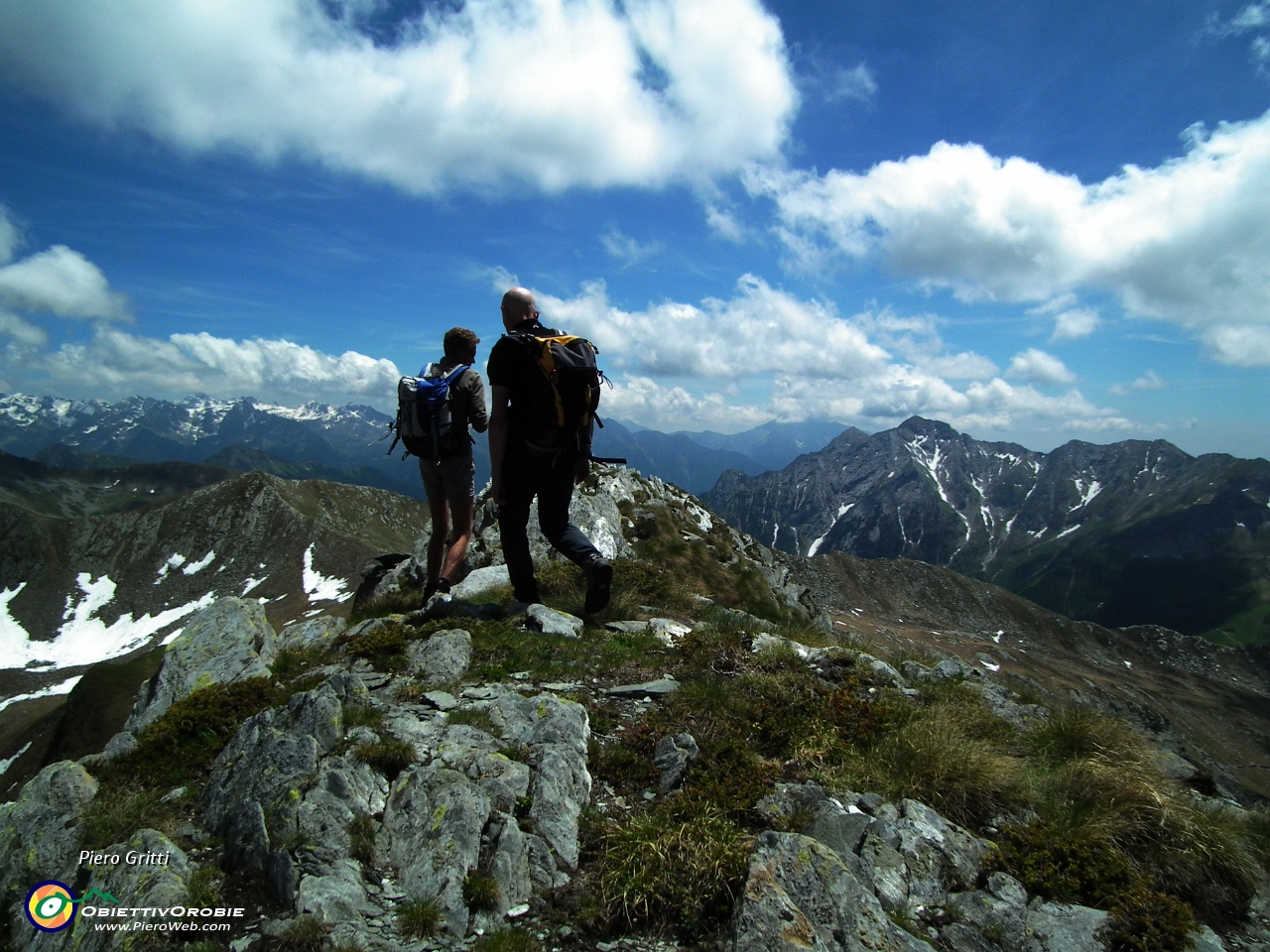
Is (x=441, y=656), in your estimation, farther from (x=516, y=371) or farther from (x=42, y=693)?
(x=42, y=693)

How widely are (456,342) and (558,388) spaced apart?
303cm

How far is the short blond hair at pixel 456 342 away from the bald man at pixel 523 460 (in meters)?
1.80

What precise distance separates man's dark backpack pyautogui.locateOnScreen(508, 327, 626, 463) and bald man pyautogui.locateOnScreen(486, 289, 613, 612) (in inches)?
3.3

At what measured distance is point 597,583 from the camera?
9.85 m

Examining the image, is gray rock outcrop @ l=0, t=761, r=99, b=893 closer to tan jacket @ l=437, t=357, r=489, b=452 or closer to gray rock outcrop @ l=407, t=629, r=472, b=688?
gray rock outcrop @ l=407, t=629, r=472, b=688

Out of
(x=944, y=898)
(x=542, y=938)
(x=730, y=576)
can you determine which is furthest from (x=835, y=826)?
(x=730, y=576)

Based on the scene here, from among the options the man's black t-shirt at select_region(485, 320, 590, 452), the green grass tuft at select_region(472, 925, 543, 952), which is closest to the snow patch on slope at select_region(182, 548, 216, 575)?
the man's black t-shirt at select_region(485, 320, 590, 452)

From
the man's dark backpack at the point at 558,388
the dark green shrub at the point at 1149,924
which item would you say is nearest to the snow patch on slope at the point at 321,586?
the man's dark backpack at the point at 558,388

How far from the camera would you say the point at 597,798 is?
5.70m

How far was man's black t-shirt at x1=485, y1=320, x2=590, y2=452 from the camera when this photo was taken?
8.27 meters

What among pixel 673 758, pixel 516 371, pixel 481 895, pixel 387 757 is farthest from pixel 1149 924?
pixel 516 371

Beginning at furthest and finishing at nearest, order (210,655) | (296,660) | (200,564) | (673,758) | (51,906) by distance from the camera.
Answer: (200,564) → (210,655) → (296,660) → (673,758) → (51,906)

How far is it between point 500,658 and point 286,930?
16.5 ft

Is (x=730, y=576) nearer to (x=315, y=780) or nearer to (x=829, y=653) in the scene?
(x=829, y=653)
